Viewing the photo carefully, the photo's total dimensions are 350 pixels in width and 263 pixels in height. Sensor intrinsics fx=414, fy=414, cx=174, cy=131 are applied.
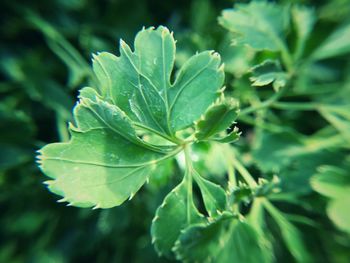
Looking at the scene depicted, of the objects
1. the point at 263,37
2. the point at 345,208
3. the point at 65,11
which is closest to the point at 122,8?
the point at 65,11

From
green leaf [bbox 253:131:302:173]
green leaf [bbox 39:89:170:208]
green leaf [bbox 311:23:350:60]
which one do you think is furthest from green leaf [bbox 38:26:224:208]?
green leaf [bbox 311:23:350:60]

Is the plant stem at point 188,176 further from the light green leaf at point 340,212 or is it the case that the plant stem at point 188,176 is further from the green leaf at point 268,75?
the light green leaf at point 340,212

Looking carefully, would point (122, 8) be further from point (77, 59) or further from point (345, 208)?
point (345, 208)

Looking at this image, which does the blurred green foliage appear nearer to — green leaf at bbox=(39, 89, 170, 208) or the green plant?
the green plant

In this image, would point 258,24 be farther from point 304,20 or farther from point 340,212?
point 340,212

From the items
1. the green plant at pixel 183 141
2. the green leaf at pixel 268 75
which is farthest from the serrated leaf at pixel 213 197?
the green leaf at pixel 268 75

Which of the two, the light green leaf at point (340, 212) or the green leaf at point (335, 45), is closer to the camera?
the light green leaf at point (340, 212)
